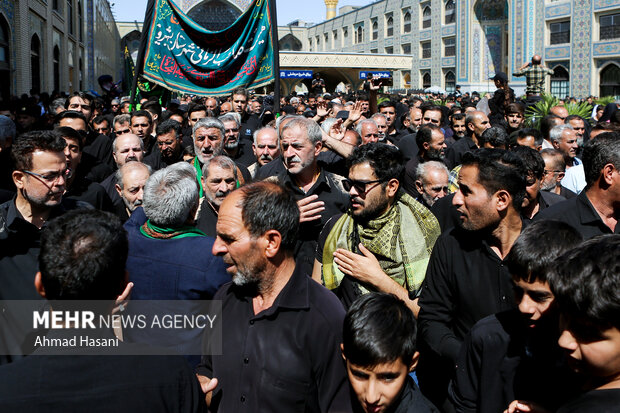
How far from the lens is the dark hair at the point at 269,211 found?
7.36ft

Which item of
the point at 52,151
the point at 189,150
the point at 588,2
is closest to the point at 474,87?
the point at 588,2

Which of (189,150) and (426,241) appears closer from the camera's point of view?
(426,241)

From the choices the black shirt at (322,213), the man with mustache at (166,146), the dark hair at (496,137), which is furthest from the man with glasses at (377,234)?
the man with mustache at (166,146)

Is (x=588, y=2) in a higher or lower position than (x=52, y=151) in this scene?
higher

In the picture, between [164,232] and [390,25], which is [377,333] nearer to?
[164,232]

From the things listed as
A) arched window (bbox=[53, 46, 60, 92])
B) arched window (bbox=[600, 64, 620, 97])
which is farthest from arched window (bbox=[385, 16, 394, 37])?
arched window (bbox=[53, 46, 60, 92])

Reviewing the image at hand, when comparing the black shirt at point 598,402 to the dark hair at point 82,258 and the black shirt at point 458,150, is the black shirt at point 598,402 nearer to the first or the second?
the dark hair at point 82,258

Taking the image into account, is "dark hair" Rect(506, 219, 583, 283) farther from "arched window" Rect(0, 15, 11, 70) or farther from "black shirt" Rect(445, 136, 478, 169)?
"arched window" Rect(0, 15, 11, 70)

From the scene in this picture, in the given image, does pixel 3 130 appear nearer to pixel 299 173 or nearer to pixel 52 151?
pixel 52 151

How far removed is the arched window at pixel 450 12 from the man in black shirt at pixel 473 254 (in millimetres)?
39878

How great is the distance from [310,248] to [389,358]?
1624 millimetres

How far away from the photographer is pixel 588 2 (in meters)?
28.8

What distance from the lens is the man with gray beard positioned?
6211mm

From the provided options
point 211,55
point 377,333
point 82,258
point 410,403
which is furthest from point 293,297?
point 211,55
